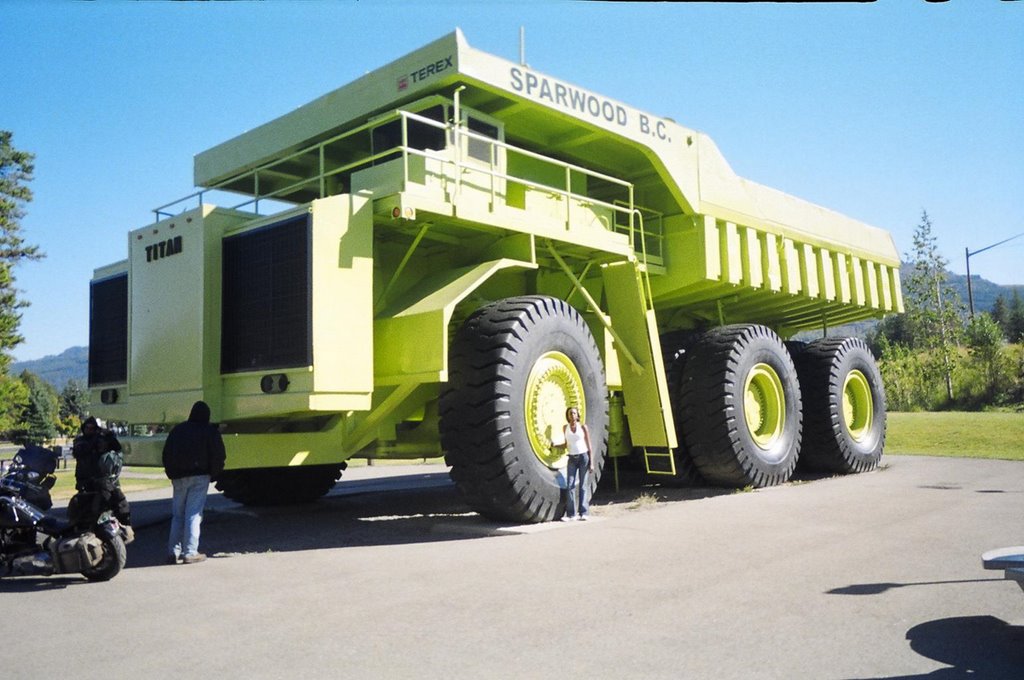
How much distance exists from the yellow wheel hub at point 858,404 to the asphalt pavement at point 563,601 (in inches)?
214

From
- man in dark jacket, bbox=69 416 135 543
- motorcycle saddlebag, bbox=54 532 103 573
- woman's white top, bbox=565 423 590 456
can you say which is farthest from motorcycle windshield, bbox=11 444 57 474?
woman's white top, bbox=565 423 590 456

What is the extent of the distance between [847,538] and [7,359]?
41138 millimetres

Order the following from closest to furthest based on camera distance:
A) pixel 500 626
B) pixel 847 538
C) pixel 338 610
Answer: pixel 500 626 → pixel 338 610 → pixel 847 538

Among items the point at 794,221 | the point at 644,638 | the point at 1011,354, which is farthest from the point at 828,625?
the point at 1011,354

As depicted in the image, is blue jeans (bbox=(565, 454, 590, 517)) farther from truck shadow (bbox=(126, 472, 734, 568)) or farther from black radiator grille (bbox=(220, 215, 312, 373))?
black radiator grille (bbox=(220, 215, 312, 373))

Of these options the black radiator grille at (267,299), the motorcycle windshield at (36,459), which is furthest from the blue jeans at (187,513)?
the black radiator grille at (267,299)

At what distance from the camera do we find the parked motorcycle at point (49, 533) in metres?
6.89

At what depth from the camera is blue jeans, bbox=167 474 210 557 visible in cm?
802

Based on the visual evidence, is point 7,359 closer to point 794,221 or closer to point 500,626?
point 794,221

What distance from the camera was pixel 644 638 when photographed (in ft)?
15.8

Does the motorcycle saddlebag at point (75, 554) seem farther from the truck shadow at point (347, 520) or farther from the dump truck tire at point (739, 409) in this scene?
the dump truck tire at point (739, 409)

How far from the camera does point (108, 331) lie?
1055 centimetres

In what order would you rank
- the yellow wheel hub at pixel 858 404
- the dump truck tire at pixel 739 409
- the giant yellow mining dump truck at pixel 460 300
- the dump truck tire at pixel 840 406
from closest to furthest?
the giant yellow mining dump truck at pixel 460 300, the dump truck tire at pixel 739 409, the dump truck tire at pixel 840 406, the yellow wheel hub at pixel 858 404

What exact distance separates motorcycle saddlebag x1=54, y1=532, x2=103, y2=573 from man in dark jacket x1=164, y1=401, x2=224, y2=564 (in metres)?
1.14
